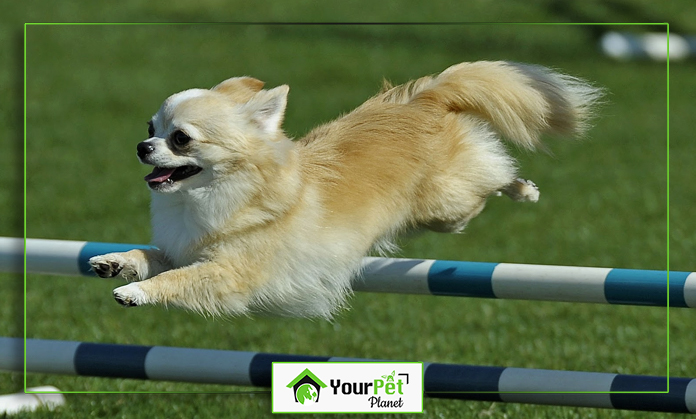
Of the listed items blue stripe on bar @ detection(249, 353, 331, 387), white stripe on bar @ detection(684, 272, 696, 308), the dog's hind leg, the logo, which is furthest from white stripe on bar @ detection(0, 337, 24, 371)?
white stripe on bar @ detection(684, 272, 696, 308)

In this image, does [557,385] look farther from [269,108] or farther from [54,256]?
[54,256]

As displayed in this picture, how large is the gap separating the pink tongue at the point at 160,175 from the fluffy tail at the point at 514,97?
0.95m

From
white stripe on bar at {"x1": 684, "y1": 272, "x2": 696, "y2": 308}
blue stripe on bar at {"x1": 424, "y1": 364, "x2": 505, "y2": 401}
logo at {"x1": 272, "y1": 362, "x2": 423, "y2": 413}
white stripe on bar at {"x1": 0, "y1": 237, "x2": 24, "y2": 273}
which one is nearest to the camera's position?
logo at {"x1": 272, "y1": 362, "x2": 423, "y2": 413}

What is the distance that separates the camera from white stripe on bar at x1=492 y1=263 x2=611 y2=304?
2943 millimetres

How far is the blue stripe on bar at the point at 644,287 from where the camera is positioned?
288cm

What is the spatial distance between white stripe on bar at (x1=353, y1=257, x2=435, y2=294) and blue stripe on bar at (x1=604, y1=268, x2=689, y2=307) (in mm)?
577

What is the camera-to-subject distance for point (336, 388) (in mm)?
2719

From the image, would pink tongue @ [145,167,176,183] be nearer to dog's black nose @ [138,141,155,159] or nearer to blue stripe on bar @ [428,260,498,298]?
dog's black nose @ [138,141,155,159]

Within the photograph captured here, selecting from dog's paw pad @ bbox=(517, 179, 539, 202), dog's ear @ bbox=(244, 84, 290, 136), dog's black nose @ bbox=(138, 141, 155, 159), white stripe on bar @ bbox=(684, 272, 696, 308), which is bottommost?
white stripe on bar @ bbox=(684, 272, 696, 308)

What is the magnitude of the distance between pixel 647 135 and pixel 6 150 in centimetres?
717

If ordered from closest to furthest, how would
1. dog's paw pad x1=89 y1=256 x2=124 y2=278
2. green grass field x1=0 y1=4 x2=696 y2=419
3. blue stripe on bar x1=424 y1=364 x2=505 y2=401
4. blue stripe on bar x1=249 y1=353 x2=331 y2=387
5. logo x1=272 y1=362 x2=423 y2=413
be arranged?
dog's paw pad x1=89 y1=256 x2=124 y2=278, logo x1=272 y1=362 x2=423 y2=413, blue stripe on bar x1=424 y1=364 x2=505 y2=401, blue stripe on bar x1=249 y1=353 x2=331 y2=387, green grass field x1=0 y1=4 x2=696 y2=419

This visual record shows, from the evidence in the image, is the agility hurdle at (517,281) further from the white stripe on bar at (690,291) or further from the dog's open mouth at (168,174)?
the dog's open mouth at (168,174)

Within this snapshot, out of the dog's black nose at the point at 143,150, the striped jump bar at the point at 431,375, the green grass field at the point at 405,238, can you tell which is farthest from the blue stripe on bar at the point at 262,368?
the dog's black nose at the point at 143,150

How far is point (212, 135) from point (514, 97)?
1.07 m
